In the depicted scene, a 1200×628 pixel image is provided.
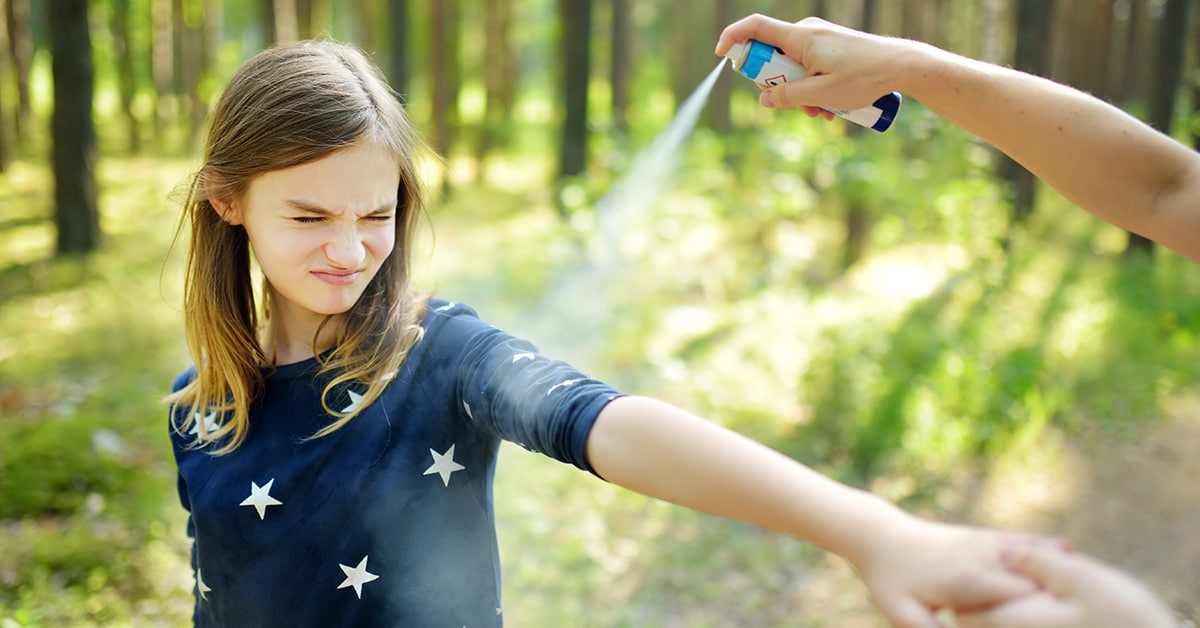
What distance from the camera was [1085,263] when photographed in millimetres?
12234

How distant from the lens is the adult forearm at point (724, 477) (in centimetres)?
110

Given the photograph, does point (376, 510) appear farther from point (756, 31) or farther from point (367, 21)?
point (367, 21)

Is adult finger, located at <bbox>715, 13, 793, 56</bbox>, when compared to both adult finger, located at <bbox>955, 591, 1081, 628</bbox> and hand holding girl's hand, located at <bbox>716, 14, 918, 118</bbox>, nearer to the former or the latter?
hand holding girl's hand, located at <bbox>716, 14, 918, 118</bbox>

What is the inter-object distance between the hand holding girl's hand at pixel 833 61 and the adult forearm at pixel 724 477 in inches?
28.1

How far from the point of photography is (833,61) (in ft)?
5.58

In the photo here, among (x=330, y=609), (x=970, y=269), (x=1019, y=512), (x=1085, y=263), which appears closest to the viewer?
(x=330, y=609)

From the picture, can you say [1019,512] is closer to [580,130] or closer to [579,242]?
[579,242]

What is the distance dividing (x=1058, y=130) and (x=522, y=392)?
1003mm

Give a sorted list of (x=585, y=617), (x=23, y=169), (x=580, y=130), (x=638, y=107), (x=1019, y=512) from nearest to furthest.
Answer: (x=585, y=617)
(x=1019, y=512)
(x=580, y=130)
(x=23, y=169)
(x=638, y=107)

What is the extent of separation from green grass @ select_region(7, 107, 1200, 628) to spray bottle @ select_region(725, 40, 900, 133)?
2.26 m

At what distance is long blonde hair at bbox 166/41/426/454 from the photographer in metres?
1.80

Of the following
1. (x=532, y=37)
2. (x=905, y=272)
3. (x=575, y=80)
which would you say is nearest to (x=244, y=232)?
(x=905, y=272)

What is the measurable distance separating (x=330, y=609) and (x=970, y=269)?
8.15 metres

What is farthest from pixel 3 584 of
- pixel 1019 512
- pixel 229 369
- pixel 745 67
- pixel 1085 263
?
pixel 1085 263
